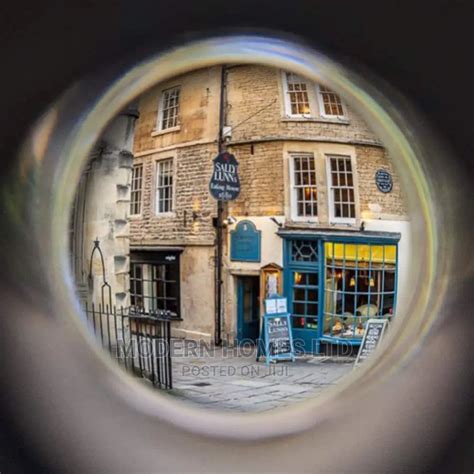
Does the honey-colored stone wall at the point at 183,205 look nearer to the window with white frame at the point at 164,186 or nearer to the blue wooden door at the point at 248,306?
the window with white frame at the point at 164,186

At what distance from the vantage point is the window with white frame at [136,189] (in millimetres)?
1080

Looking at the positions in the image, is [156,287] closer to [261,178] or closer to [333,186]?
[261,178]

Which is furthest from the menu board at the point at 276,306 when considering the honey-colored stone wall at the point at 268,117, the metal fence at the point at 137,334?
the honey-colored stone wall at the point at 268,117

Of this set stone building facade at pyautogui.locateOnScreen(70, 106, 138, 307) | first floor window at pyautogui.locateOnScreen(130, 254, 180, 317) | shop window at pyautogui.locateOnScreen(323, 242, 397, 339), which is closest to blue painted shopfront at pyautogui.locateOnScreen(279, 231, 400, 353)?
shop window at pyautogui.locateOnScreen(323, 242, 397, 339)

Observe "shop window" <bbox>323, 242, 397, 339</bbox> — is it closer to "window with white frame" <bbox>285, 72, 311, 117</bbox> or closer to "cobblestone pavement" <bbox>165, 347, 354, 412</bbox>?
"cobblestone pavement" <bbox>165, 347, 354, 412</bbox>

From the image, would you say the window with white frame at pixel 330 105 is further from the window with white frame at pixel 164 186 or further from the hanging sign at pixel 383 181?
the window with white frame at pixel 164 186

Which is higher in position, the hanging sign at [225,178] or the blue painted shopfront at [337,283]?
the hanging sign at [225,178]

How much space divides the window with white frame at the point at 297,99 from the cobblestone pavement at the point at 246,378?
1.67 feet

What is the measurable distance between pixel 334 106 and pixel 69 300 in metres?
0.71

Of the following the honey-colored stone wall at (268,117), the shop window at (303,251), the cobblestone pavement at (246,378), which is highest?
the honey-colored stone wall at (268,117)

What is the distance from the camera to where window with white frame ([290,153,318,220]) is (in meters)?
1.01

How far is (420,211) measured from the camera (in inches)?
43.8

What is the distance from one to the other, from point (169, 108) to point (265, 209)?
0.29 m

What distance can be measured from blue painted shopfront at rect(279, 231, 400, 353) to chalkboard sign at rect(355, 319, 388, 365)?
0.04 ft
